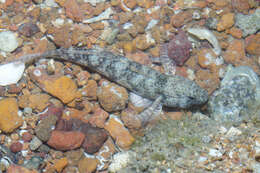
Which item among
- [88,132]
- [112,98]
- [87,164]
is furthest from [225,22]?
[87,164]

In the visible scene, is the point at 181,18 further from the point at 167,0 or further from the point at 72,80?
the point at 72,80

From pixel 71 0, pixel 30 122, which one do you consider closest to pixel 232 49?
pixel 71 0

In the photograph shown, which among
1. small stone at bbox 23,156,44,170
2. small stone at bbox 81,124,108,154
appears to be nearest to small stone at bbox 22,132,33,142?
small stone at bbox 23,156,44,170

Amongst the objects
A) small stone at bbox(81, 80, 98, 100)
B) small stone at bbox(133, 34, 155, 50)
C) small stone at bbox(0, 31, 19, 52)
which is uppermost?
small stone at bbox(133, 34, 155, 50)

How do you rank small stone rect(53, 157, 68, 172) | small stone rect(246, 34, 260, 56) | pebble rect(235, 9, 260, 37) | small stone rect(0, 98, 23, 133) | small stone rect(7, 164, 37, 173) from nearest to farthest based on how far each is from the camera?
1. small stone rect(7, 164, 37, 173)
2. small stone rect(53, 157, 68, 172)
3. small stone rect(0, 98, 23, 133)
4. small stone rect(246, 34, 260, 56)
5. pebble rect(235, 9, 260, 37)

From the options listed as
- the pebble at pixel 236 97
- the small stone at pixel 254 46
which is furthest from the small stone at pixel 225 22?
the pebble at pixel 236 97

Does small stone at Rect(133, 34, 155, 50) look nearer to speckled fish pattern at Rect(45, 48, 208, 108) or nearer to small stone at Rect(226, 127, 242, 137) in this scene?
speckled fish pattern at Rect(45, 48, 208, 108)

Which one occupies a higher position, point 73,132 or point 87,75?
point 87,75
